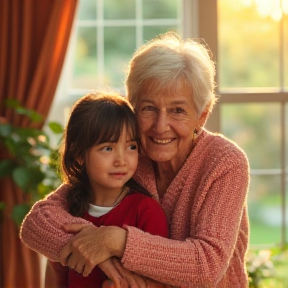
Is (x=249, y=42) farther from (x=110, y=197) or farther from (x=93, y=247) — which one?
(x=93, y=247)

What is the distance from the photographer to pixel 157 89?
2350 millimetres

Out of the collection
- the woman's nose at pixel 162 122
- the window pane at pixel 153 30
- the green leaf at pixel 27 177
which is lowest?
the green leaf at pixel 27 177

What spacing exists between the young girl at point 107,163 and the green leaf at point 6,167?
2288mm

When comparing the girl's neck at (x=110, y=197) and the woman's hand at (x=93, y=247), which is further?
the girl's neck at (x=110, y=197)

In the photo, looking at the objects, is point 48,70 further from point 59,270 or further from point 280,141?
point 59,270

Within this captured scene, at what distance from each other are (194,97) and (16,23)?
260cm

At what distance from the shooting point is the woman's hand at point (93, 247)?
7.02 feet

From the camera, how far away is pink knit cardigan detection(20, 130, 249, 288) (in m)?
2.14

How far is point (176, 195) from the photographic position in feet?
7.94

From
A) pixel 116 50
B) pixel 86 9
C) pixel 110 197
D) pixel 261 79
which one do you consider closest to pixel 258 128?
pixel 261 79

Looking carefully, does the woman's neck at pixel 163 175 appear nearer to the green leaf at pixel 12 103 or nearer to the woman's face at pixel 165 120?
the woman's face at pixel 165 120

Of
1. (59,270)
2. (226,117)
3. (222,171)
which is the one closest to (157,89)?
(222,171)

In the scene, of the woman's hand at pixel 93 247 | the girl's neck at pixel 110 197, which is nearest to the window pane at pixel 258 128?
the girl's neck at pixel 110 197

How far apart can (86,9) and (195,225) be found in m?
3.06
